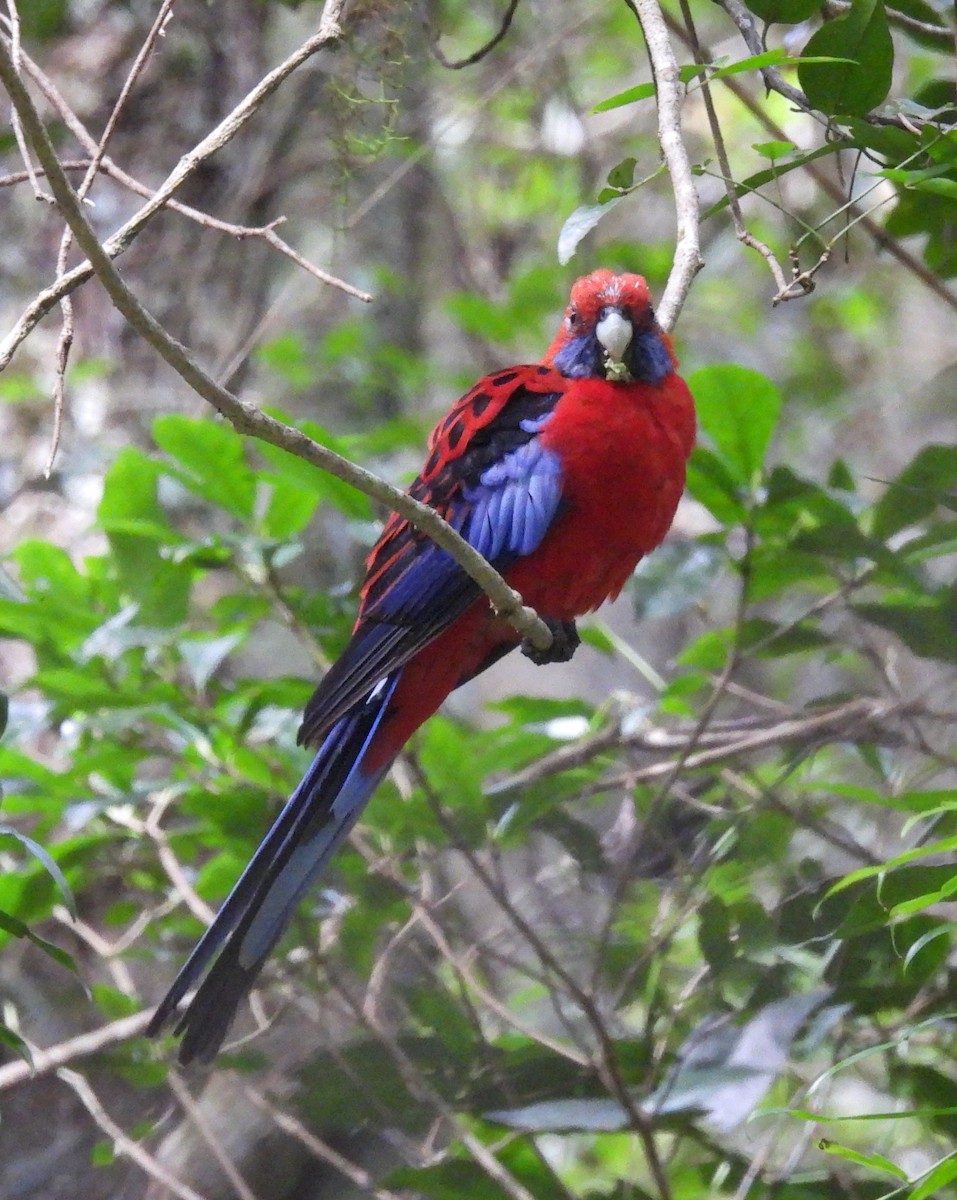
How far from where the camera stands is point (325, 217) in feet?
13.4

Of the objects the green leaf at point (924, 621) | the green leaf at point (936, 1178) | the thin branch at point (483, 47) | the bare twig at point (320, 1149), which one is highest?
the thin branch at point (483, 47)

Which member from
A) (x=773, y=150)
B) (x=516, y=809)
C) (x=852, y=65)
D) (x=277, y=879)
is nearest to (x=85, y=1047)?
(x=277, y=879)

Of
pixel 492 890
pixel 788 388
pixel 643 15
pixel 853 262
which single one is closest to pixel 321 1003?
pixel 492 890

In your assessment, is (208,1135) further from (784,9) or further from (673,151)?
(784,9)

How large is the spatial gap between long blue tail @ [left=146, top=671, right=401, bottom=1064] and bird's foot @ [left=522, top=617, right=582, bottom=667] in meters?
0.26

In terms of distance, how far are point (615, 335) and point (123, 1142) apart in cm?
170

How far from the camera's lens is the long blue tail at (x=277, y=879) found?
1955mm

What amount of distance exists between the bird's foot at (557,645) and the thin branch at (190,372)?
72 centimetres

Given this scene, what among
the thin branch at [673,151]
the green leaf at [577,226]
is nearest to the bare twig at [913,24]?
the thin branch at [673,151]

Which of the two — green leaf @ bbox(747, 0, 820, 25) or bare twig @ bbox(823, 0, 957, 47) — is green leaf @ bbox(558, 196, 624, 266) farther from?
bare twig @ bbox(823, 0, 957, 47)

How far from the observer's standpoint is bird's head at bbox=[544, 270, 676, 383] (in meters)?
2.27

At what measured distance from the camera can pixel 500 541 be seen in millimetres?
2291

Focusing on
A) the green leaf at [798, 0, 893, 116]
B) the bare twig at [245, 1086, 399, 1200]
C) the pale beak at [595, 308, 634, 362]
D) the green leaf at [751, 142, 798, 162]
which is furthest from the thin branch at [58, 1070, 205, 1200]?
the green leaf at [798, 0, 893, 116]

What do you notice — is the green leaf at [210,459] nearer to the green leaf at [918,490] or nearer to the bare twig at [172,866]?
the bare twig at [172,866]
